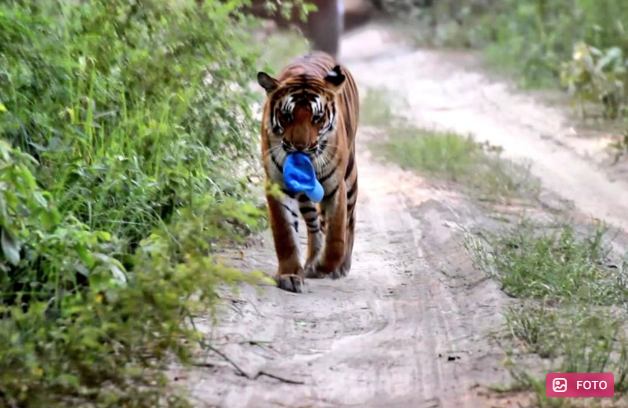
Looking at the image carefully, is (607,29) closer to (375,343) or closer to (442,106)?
(442,106)

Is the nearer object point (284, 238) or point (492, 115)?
point (284, 238)

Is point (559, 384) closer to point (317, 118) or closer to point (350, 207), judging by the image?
point (317, 118)

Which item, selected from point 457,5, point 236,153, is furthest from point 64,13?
point 457,5

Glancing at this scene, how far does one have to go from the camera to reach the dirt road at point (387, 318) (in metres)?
4.22

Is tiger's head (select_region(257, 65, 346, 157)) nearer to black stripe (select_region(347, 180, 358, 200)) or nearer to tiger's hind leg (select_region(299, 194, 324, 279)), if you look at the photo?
tiger's hind leg (select_region(299, 194, 324, 279))

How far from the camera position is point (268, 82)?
588cm

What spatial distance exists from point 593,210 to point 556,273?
2708 millimetres

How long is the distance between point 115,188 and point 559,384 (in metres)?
2.23

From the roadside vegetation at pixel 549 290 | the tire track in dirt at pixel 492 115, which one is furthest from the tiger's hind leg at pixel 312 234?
the tire track in dirt at pixel 492 115

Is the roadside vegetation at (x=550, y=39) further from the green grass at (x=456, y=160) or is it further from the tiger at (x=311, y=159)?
the tiger at (x=311, y=159)

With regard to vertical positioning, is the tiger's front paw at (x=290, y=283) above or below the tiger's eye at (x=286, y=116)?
below

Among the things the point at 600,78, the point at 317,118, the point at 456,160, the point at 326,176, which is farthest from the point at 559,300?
the point at 600,78

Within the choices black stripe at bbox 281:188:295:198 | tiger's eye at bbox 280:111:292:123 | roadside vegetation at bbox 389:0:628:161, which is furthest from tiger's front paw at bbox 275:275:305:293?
roadside vegetation at bbox 389:0:628:161

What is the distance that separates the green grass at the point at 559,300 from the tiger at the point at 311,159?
773 mm
